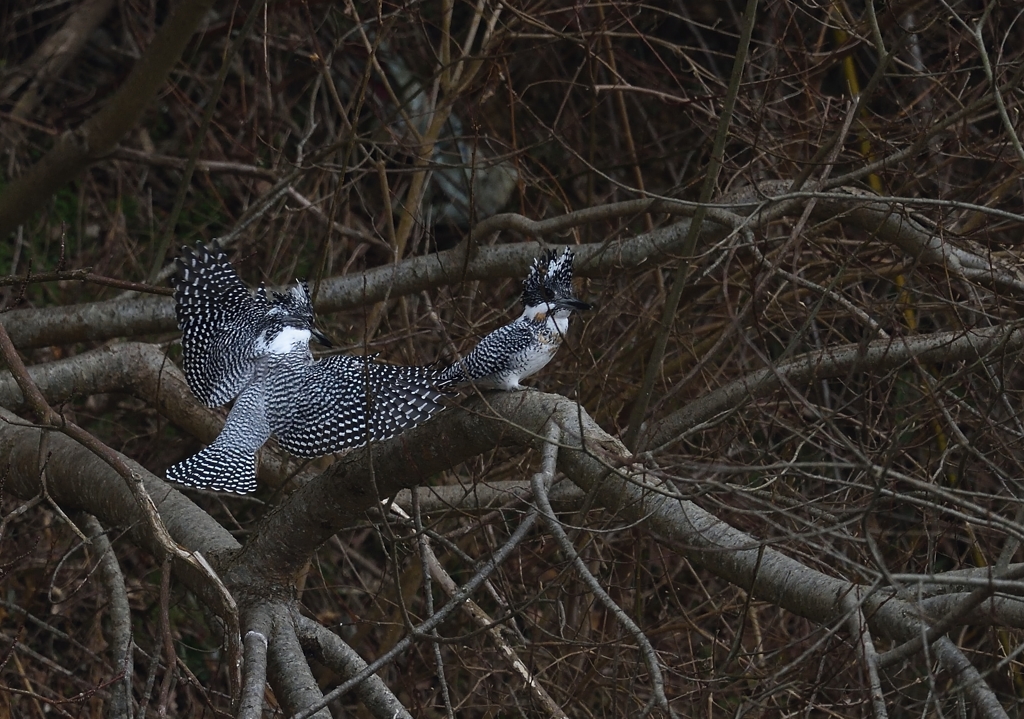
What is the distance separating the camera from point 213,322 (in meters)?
4.12

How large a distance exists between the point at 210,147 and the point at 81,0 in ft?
5.18

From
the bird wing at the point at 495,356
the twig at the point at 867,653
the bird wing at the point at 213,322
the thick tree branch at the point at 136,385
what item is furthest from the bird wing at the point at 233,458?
the twig at the point at 867,653

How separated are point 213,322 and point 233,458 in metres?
0.76

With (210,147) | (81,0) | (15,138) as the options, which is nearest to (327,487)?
(210,147)

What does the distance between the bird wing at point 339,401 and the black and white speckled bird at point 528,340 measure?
0.44 ft

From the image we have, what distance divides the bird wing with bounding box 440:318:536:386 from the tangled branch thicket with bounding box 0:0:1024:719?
0.61ft

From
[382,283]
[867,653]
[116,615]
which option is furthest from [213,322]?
[867,653]

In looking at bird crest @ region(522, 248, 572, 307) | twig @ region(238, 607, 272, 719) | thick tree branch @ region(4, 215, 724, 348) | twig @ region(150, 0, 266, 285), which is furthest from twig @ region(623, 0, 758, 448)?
twig @ region(150, 0, 266, 285)

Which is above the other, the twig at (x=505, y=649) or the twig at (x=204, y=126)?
the twig at (x=204, y=126)

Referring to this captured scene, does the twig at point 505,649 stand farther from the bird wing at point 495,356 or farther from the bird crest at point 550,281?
the bird crest at point 550,281

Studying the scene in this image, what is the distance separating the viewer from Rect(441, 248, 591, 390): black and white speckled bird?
3.28 meters

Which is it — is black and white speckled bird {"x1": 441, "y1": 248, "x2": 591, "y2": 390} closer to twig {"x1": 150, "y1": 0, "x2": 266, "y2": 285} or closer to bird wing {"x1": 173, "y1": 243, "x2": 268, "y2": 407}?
bird wing {"x1": 173, "y1": 243, "x2": 268, "y2": 407}

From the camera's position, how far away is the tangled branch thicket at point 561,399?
254 cm

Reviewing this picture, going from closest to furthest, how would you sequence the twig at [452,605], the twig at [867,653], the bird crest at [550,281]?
the twig at [867,653] < the twig at [452,605] < the bird crest at [550,281]
